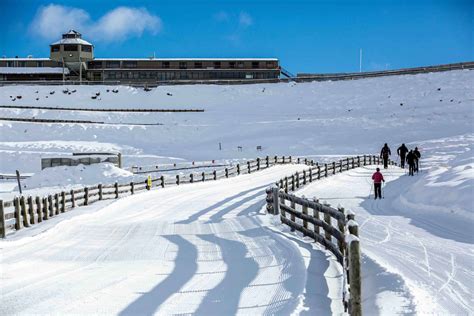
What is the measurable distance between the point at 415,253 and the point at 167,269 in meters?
4.54

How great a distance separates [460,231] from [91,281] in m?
8.76

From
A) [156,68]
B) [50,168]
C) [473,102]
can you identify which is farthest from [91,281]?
[156,68]

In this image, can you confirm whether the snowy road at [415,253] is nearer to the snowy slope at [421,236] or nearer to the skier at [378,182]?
the snowy slope at [421,236]

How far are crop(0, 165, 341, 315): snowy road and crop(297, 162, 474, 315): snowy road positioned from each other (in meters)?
0.82

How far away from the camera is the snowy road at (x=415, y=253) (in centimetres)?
731

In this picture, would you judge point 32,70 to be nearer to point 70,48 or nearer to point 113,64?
A: point 70,48

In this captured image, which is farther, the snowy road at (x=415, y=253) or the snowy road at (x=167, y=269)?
the snowy road at (x=167, y=269)

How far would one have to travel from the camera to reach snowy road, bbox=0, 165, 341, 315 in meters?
7.73

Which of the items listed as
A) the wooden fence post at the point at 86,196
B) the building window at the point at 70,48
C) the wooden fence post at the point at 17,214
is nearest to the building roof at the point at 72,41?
the building window at the point at 70,48

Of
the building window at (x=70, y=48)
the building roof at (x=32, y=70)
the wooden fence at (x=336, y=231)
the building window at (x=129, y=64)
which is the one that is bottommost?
the wooden fence at (x=336, y=231)

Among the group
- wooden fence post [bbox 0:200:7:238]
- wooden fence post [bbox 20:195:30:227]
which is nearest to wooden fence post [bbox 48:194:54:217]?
wooden fence post [bbox 20:195:30:227]

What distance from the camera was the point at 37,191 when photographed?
32.8 metres

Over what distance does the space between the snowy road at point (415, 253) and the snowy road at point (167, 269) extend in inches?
32.2

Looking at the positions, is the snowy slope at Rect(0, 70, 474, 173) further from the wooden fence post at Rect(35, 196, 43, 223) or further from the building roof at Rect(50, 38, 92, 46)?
the wooden fence post at Rect(35, 196, 43, 223)
